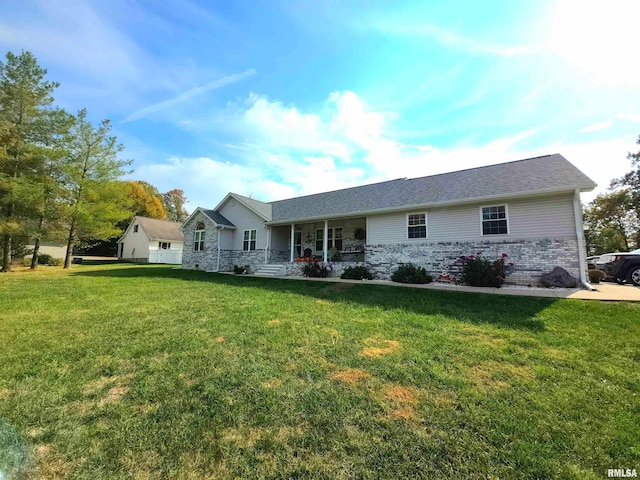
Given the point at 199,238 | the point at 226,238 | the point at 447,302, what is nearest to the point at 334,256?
the point at 226,238

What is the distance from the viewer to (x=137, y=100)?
11.8 m

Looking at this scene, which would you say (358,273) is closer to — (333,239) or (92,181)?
(333,239)

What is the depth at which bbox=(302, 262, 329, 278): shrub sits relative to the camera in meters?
14.3

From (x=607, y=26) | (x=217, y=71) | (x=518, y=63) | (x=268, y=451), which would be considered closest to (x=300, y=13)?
(x=217, y=71)

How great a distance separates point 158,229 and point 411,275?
3061 centimetres

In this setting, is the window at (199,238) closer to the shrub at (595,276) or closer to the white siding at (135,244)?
the white siding at (135,244)

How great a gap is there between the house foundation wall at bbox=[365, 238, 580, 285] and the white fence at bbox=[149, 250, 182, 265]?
2509 cm

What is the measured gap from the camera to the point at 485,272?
1017cm

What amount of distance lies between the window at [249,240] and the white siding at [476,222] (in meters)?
8.04

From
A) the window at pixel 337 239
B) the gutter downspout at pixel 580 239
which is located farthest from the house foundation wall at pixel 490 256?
the window at pixel 337 239

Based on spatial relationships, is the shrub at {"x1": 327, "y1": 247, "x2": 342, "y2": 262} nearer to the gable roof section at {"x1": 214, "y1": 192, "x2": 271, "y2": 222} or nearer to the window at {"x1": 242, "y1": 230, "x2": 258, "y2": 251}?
the gable roof section at {"x1": 214, "y1": 192, "x2": 271, "y2": 222}

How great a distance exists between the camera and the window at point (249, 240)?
18.4 m

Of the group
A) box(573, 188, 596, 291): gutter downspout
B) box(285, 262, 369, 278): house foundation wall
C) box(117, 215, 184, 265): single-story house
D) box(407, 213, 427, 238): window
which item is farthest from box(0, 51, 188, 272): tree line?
box(573, 188, 596, 291): gutter downspout

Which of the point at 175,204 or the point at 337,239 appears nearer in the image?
the point at 337,239
